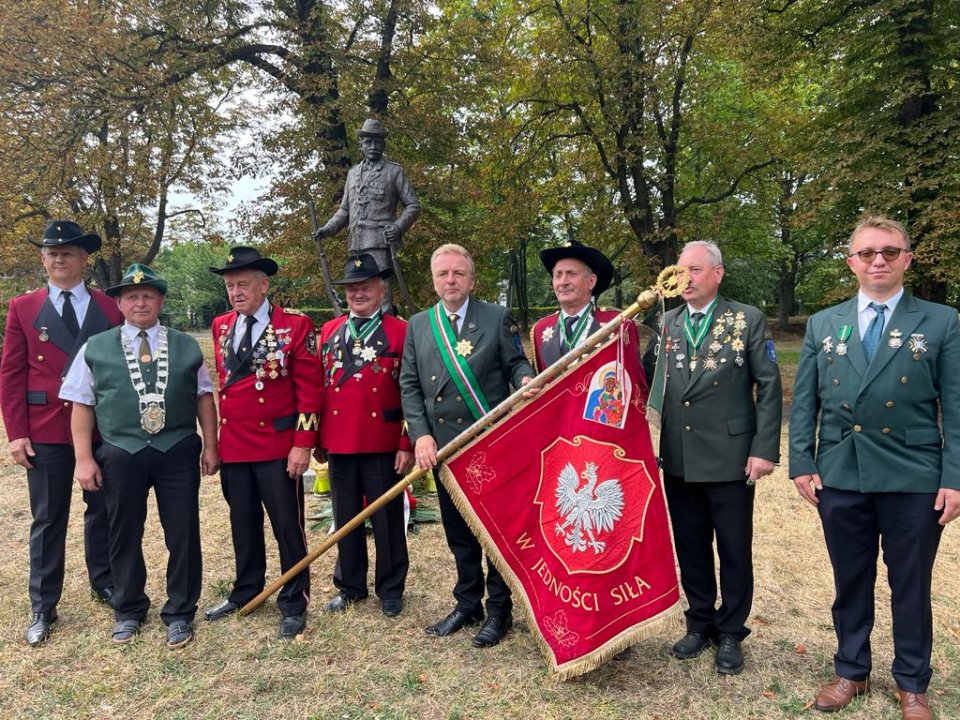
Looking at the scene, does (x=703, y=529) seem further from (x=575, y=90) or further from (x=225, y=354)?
(x=575, y=90)

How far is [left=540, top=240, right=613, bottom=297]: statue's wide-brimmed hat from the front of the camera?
3306 millimetres

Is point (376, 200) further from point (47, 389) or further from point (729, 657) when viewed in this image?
point (729, 657)

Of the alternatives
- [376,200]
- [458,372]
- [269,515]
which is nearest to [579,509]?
[458,372]

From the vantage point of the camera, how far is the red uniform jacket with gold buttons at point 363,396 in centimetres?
373

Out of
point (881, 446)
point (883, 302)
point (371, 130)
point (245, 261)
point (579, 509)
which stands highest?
point (371, 130)

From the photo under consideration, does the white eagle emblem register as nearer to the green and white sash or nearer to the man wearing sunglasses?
the green and white sash

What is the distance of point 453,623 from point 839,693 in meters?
1.95

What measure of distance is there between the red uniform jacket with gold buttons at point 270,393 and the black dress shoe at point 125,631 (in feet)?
3.62

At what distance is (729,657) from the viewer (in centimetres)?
325

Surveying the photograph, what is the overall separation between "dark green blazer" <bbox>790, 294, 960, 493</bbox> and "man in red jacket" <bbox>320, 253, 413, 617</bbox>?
7.49 ft

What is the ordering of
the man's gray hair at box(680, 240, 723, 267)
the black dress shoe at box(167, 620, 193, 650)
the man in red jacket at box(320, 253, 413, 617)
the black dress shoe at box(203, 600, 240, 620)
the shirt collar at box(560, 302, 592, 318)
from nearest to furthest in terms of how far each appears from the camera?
the man's gray hair at box(680, 240, 723, 267), the shirt collar at box(560, 302, 592, 318), the black dress shoe at box(167, 620, 193, 650), the man in red jacket at box(320, 253, 413, 617), the black dress shoe at box(203, 600, 240, 620)

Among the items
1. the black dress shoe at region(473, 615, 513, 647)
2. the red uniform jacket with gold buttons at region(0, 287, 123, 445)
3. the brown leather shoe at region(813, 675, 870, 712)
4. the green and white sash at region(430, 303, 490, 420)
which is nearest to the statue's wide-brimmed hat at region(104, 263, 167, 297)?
the red uniform jacket with gold buttons at region(0, 287, 123, 445)

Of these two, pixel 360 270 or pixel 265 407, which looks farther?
pixel 360 270

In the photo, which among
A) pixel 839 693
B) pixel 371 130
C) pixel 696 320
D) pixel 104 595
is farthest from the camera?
pixel 371 130
